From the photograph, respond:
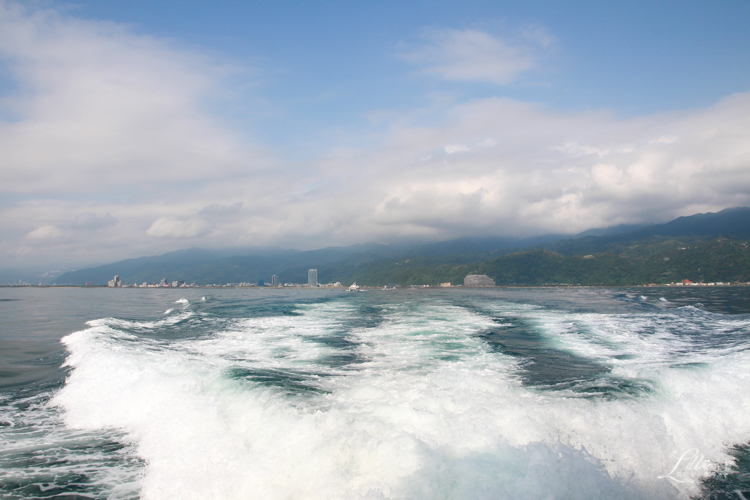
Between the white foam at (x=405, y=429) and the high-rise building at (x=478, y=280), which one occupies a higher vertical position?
the white foam at (x=405, y=429)

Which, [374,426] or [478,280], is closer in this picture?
[374,426]

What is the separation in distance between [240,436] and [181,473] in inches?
44.2

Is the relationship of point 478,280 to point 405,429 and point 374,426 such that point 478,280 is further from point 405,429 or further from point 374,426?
point 374,426

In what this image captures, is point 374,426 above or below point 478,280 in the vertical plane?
above

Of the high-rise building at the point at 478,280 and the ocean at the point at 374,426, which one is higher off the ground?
the ocean at the point at 374,426

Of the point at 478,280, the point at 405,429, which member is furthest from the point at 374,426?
the point at 478,280

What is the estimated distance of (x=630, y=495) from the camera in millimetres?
5176

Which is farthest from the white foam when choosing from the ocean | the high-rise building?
the high-rise building

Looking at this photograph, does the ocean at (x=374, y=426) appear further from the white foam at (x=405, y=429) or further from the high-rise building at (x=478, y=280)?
the high-rise building at (x=478, y=280)

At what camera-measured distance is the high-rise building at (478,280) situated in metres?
162

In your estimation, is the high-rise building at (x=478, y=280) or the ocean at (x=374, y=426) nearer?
the ocean at (x=374, y=426)

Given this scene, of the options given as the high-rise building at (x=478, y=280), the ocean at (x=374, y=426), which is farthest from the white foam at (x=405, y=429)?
the high-rise building at (x=478, y=280)

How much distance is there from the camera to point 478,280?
162 metres

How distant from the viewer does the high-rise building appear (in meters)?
162
